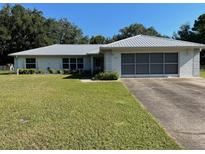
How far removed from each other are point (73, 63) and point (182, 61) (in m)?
13.3

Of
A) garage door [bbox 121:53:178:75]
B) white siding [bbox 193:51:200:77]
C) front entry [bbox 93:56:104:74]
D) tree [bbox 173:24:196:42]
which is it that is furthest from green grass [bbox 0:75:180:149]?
tree [bbox 173:24:196:42]

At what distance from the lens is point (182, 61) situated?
18875mm

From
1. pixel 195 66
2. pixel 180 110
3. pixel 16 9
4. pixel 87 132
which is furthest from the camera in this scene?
pixel 16 9

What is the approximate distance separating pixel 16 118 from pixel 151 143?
3.72m

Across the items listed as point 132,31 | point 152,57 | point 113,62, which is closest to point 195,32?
point 132,31

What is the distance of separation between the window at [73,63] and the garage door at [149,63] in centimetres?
939

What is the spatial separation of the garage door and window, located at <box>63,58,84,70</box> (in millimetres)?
9389

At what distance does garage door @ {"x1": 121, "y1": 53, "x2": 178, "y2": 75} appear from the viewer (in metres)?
19.2

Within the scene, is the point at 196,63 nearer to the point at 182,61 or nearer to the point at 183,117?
the point at 182,61

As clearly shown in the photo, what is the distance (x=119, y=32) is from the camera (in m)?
61.5

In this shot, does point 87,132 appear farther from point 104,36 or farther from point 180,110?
point 104,36

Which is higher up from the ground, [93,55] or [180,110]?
[93,55]

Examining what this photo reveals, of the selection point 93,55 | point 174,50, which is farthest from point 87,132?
point 93,55

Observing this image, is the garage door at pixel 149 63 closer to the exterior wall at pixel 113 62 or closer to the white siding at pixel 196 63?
the exterior wall at pixel 113 62
